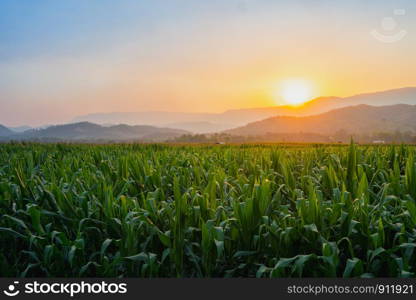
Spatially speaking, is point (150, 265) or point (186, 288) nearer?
point (186, 288)

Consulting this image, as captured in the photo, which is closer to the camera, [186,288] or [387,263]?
[186,288]

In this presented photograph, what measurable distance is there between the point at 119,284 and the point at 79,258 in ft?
2.63

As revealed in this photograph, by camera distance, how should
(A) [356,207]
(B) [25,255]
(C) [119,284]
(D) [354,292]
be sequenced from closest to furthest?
(D) [354,292] < (C) [119,284] < (A) [356,207] < (B) [25,255]

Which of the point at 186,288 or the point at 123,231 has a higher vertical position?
the point at 123,231

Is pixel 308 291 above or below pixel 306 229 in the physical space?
below

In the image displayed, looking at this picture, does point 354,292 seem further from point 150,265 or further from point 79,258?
point 79,258

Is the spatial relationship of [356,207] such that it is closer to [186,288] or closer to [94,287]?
[186,288]

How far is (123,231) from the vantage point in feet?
11.7

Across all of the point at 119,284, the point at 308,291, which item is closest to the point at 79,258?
the point at 119,284

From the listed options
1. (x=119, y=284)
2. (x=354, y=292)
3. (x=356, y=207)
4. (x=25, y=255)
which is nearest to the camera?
(x=354, y=292)

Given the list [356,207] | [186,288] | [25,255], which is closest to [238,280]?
[186,288]

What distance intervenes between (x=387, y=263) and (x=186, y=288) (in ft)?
5.45

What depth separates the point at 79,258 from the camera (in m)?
3.60

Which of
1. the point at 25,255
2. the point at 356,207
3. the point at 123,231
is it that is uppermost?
the point at 356,207
